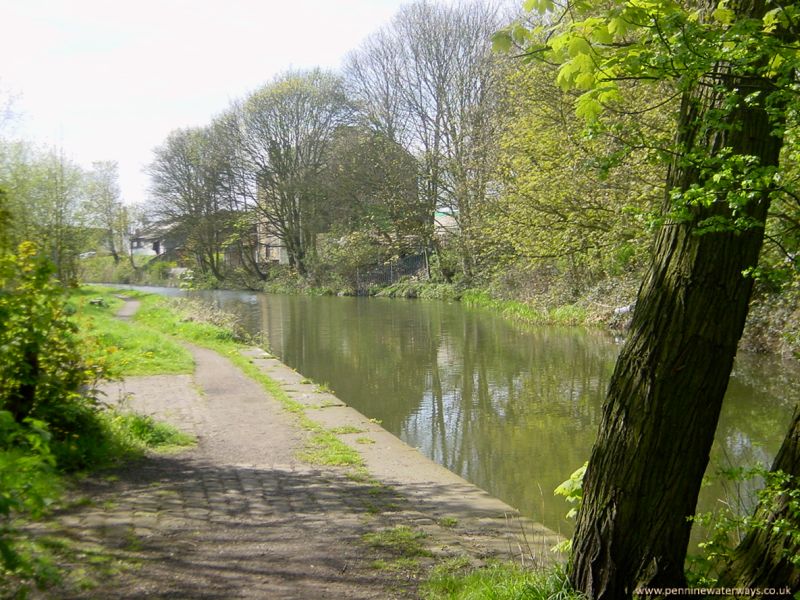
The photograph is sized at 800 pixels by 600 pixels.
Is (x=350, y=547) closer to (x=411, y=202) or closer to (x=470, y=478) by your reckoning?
(x=470, y=478)

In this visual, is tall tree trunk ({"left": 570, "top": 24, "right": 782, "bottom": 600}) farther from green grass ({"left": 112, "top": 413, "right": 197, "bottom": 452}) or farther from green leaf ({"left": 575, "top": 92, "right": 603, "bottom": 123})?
green grass ({"left": 112, "top": 413, "right": 197, "bottom": 452})

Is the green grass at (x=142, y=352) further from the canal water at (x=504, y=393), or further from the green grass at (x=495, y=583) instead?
the green grass at (x=495, y=583)

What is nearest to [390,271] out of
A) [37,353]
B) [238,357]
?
[238,357]

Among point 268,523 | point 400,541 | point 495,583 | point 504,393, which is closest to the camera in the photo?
point 495,583

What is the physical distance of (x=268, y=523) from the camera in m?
Answer: 5.08

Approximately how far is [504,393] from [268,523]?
773cm

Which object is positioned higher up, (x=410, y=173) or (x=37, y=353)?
(x=410, y=173)

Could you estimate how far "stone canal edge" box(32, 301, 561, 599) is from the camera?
4.07 metres

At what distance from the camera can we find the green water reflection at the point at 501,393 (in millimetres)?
8289

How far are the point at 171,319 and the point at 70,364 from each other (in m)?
15.3

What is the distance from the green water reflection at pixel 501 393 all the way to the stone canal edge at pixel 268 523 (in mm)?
1270

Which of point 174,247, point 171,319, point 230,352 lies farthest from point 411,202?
point 174,247

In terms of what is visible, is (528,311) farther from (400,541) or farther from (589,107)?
(589,107)

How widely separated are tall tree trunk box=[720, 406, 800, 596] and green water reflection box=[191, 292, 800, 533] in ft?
6.46
